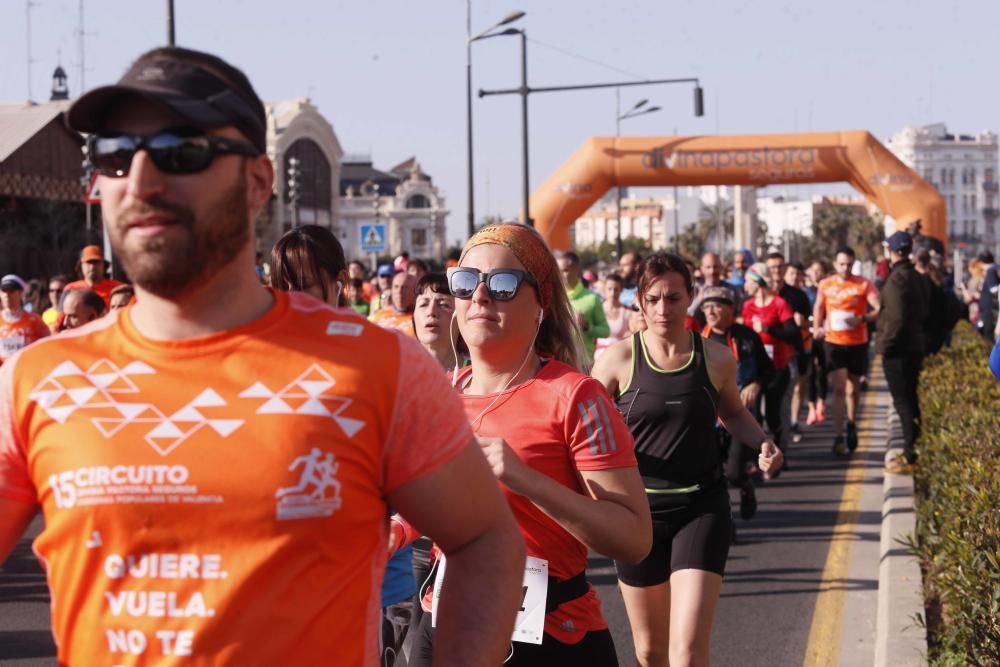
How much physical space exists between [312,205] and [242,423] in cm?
10194

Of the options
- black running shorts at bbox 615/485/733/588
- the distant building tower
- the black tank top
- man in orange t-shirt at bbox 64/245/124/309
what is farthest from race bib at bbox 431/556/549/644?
the distant building tower

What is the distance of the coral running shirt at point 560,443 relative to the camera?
3.69 m

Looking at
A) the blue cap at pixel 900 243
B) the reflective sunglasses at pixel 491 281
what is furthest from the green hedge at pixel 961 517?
the reflective sunglasses at pixel 491 281

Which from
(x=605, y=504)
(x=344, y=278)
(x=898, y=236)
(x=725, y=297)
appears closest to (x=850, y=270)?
(x=898, y=236)

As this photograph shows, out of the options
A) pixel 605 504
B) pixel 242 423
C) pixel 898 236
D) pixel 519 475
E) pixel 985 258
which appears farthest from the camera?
pixel 985 258

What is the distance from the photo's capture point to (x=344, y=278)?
5.63 metres

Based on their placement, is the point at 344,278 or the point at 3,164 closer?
the point at 344,278

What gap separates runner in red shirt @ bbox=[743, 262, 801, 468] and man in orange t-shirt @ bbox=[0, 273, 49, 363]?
20.4 feet

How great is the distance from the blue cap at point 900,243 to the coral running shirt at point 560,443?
9.32 meters

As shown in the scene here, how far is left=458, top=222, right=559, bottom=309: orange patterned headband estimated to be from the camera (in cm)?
398

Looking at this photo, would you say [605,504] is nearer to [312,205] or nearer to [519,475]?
[519,475]

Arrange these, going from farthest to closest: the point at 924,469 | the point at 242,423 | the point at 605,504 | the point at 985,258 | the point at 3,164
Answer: the point at 3,164 < the point at 985,258 < the point at 924,469 < the point at 605,504 < the point at 242,423

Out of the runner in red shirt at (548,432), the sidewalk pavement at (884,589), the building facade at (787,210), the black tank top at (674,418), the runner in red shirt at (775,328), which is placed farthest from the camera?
the building facade at (787,210)

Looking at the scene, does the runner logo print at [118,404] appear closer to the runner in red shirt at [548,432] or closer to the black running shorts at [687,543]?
the runner in red shirt at [548,432]
